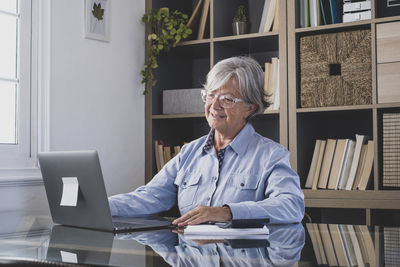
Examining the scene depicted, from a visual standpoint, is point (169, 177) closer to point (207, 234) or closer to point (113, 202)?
point (113, 202)

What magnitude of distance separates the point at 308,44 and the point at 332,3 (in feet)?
0.82

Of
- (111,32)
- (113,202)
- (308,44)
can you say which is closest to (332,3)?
(308,44)

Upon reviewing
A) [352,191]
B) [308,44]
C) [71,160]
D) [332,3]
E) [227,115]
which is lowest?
[352,191]

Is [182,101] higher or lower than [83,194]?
higher

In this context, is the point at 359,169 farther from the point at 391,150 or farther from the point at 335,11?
the point at 335,11

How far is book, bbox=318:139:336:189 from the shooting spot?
123 inches

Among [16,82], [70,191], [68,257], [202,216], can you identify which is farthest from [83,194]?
[16,82]

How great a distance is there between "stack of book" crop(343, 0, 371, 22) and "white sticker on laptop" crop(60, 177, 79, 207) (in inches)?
76.0

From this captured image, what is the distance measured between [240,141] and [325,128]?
4.43ft

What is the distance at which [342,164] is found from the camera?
10.1 ft

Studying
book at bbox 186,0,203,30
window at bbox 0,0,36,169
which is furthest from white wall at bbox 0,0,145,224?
book at bbox 186,0,203,30

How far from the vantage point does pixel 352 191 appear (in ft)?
9.84

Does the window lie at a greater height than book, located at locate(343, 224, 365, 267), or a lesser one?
greater

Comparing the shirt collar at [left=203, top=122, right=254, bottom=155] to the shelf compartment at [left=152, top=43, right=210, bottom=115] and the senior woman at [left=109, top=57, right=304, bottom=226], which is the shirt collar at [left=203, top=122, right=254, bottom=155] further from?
the shelf compartment at [left=152, top=43, right=210, bottom=115]
